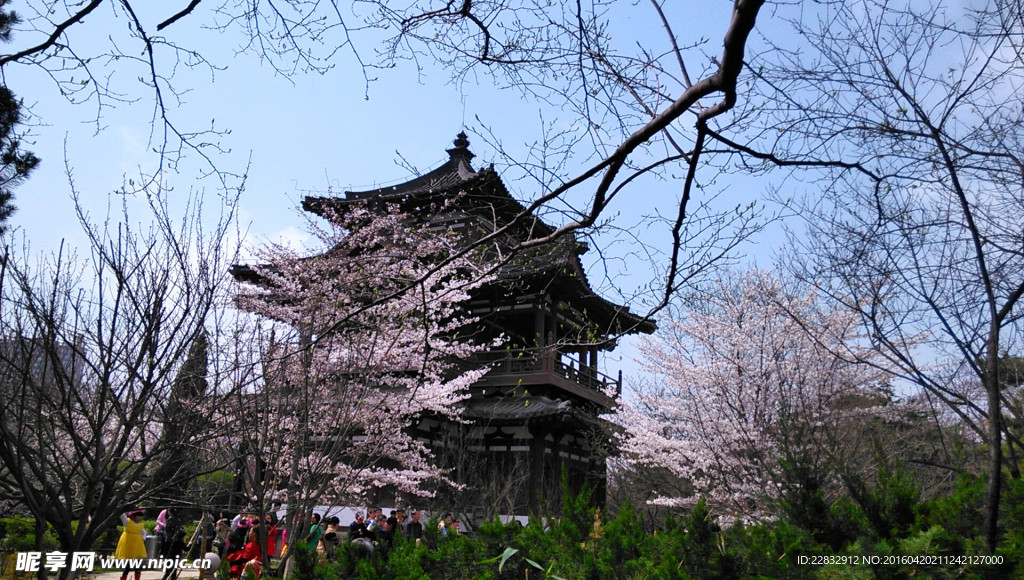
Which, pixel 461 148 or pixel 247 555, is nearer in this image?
pixel 247 555

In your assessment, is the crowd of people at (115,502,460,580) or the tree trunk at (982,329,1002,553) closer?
the tree trunk at (982,329,1002,553)

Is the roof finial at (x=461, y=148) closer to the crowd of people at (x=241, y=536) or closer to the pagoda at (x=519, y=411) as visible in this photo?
the pagoda at (x=519, y=411)

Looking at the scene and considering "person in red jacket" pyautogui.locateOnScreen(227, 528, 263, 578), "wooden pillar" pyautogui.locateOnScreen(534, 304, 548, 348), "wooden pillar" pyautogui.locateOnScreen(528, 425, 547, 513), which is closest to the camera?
"person in red jacket" pyautogui.locateOnScreen(227, 528, 263, 578)

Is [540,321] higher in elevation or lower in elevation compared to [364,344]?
higher

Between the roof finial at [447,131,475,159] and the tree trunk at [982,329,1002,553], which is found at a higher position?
the roof finial at [447,131,475,159]

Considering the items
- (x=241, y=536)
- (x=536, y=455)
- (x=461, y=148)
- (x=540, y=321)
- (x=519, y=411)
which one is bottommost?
(x=241, y=536)

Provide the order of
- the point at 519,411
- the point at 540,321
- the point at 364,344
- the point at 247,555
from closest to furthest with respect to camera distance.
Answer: the point at 247,555 → the point at 364,344 → the point at 519,411 → the point at 540,321

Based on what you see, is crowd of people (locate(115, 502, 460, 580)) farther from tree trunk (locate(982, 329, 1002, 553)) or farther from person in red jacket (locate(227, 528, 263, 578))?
tree trunk (locate(982, 329, 1002, 553))

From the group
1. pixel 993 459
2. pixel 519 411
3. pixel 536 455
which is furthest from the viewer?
pixel 536 455

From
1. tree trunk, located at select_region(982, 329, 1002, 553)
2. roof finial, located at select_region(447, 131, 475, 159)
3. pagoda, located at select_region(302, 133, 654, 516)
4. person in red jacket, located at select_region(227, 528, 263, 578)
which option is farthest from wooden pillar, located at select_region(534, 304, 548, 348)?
tree trunk, located at select_region(982, 329, 1002, 553)

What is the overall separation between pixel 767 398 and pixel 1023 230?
8274 millimetres

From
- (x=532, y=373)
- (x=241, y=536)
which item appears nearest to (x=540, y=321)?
(x=532, y=373)

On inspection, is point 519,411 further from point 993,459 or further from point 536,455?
point 993,459

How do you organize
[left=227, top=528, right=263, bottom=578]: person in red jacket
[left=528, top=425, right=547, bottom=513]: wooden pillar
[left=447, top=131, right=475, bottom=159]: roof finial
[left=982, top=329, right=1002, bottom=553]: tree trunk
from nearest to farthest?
[left=982, top=329, right=1002, bottom=553]: tree trunk, [left=227, top=528, right=263, bottom=578]: person in red jacket, [left=528, top=425, right=547, bottom=513]: wooden pillar, [left=447, top=131, right=475, bottom=159]: roof finial
